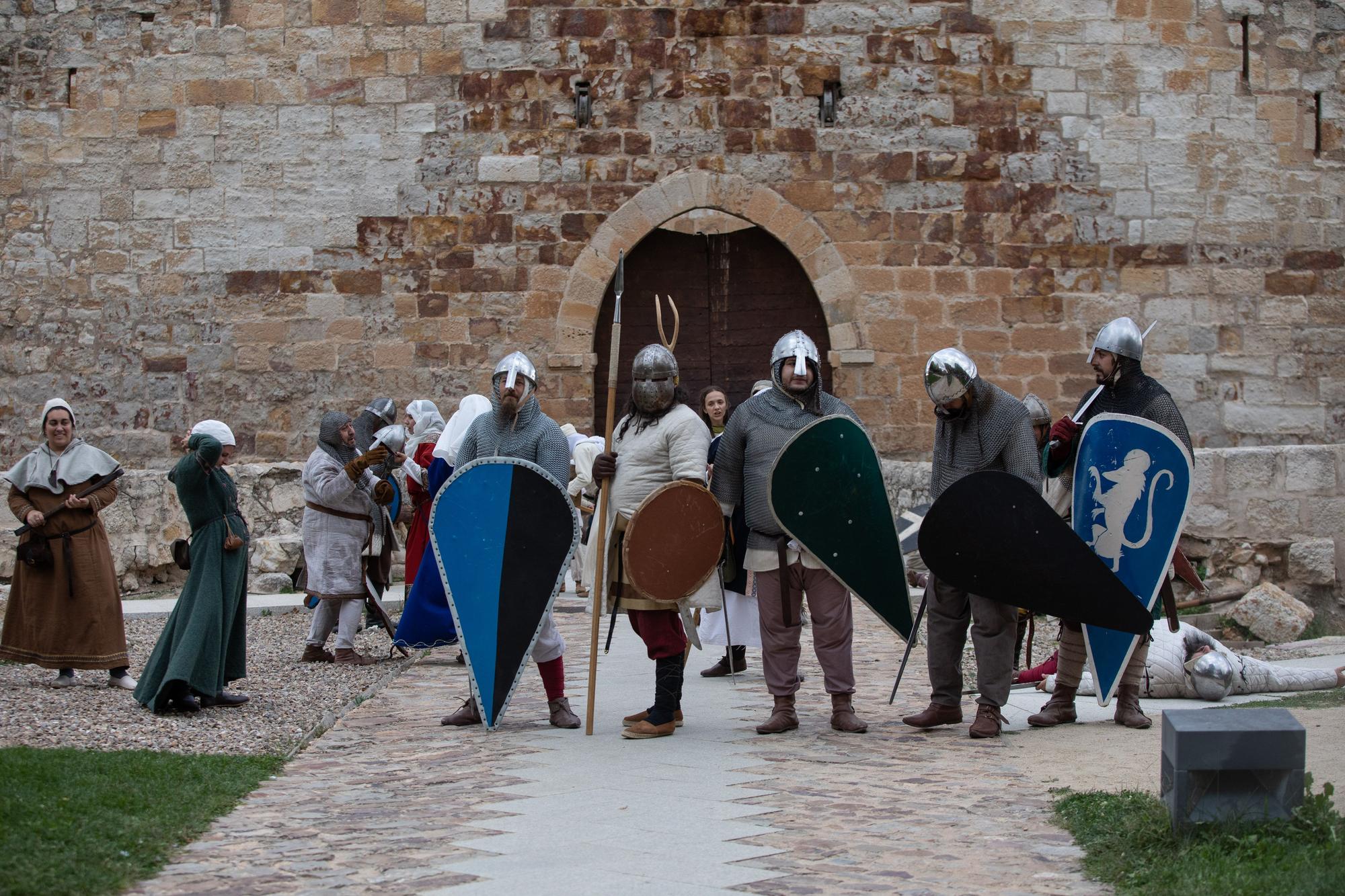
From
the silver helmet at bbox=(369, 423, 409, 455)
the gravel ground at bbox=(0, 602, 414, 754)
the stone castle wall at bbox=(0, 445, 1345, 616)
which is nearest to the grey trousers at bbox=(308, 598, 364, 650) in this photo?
the gravel ground at bbox=(0, 602, 414, 754)

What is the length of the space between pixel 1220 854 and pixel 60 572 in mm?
5417

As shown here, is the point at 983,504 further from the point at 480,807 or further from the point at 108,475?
the point at 108,475

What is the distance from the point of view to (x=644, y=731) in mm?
5781

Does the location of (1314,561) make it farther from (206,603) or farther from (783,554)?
(206,603)

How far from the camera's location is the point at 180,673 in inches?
251

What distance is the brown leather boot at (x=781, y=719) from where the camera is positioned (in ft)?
19.3

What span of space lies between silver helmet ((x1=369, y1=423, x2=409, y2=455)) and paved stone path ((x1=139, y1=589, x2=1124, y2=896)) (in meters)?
2.07

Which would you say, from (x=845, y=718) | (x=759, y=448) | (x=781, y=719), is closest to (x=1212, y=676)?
(x=845, y=718)

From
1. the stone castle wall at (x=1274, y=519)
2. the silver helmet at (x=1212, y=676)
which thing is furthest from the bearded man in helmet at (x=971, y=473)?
the stone castle wall at (x=1274, y=519)

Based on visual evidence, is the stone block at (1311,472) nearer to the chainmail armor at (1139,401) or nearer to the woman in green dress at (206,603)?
the chainmail armor at (1139,401)

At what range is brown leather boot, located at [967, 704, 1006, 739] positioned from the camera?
229 inches

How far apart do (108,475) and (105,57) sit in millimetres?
6055

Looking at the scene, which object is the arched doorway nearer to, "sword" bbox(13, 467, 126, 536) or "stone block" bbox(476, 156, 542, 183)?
"stone block" bbox(476, 156, 542, 183)

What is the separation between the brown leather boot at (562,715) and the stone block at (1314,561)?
616 centimetres
